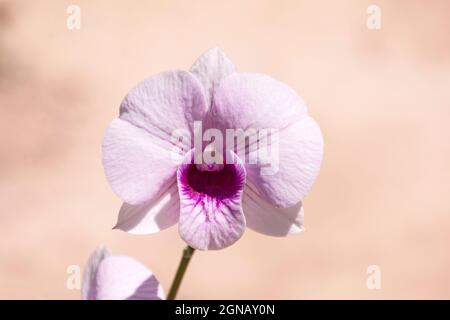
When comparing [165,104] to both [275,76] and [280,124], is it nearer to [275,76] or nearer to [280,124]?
[280,124]

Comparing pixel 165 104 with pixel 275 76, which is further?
pixel 275 76

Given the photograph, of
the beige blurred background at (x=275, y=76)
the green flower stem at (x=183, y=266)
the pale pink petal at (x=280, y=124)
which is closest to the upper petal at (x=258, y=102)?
the pale pink petal at (x=280, y=124)

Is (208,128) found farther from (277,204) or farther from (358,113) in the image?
(358,113)

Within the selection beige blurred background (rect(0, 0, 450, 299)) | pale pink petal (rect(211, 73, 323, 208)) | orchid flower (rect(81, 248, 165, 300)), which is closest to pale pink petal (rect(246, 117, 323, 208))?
pale pink petal (rect(211, 73, 323, 208))

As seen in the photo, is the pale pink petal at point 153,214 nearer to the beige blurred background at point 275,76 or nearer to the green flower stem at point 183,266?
the green flower stem at point 183,266

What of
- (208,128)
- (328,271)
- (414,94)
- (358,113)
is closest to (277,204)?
(208,128)

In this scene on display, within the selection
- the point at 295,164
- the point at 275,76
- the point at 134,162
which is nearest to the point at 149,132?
the point at 134,162
